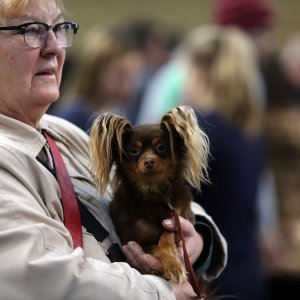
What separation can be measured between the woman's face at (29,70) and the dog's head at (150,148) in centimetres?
21

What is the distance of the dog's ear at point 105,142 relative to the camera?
10.1 feet

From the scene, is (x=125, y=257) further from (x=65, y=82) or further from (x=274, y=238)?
(x=65, y=82)

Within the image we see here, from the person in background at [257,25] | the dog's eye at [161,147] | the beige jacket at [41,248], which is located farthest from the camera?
the person in background at [257,25]

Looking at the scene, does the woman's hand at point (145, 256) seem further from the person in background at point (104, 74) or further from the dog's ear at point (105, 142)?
the person in background at point (104, 74)

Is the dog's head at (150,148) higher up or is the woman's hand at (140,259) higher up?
the dog's head at (150,148)

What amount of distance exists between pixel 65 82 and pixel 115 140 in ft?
23.8

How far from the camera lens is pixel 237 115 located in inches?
207

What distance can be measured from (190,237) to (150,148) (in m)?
0.36

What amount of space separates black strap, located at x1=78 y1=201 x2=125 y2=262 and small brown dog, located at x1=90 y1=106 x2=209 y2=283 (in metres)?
0.07

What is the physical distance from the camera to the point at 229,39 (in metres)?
5.49

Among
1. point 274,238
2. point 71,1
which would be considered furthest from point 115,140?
point 71,1

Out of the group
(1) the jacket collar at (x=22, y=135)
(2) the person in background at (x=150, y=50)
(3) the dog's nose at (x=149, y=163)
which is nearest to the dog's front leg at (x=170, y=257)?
(3) the dog's nose at (x=149, y=163)

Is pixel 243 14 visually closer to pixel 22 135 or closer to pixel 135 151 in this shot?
pixel 135 151

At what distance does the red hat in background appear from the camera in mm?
7180
